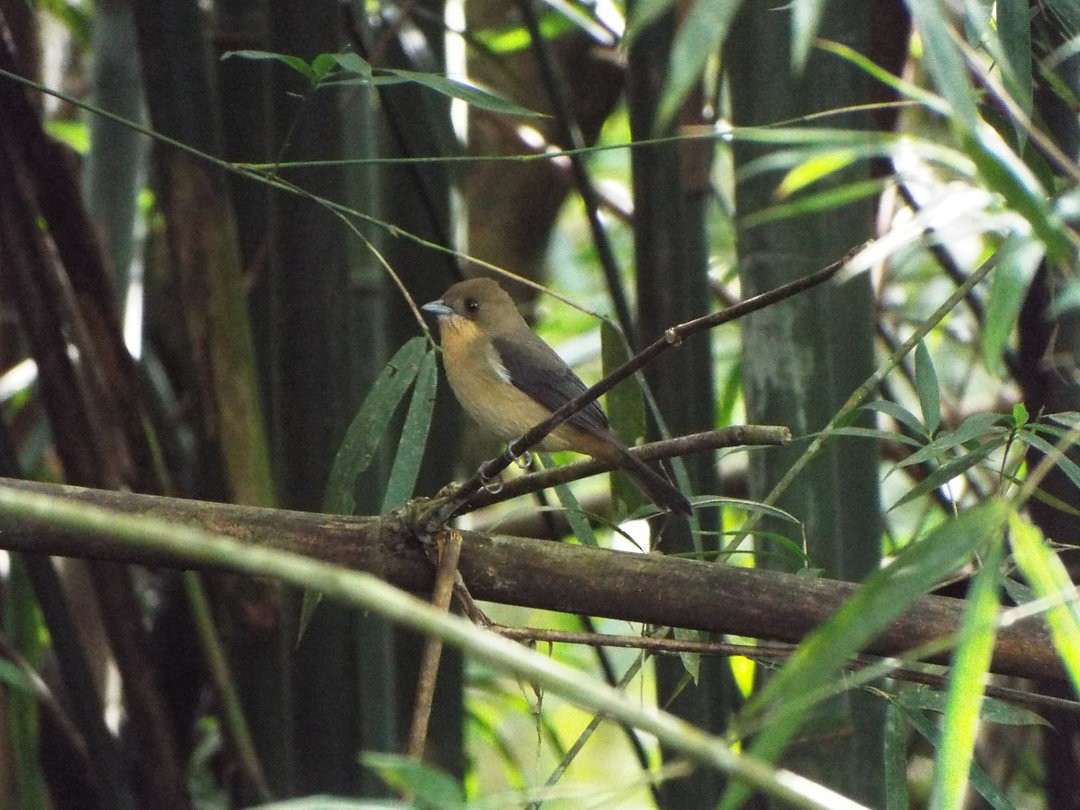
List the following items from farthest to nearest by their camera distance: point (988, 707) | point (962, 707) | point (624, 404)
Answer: point (624, 404), point (988, 707), point (962, 707)

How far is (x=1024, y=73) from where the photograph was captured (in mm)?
1699

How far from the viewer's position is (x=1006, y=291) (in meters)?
1.29

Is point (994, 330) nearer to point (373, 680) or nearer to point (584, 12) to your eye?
point (373, 680)

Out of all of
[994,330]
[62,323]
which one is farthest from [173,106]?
[994,330]

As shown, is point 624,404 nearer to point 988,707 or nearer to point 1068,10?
point 988,707

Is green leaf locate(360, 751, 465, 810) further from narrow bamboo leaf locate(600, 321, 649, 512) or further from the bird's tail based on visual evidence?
narrow bamboo leaf locate(600, 321, 649, 512)

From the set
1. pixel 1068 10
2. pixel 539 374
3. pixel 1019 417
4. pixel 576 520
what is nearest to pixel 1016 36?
pixel 1068 10

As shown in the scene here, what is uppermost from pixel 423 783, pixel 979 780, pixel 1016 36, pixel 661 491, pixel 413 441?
pixel 1016 36

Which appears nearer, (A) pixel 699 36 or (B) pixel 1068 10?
(A) pixel 699 36

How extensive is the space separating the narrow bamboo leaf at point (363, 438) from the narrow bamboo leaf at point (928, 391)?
79cm

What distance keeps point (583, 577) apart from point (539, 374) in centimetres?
179

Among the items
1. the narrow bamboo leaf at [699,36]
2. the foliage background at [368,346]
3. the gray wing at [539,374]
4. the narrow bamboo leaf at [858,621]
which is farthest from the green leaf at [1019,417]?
the gray wing at [539,374]

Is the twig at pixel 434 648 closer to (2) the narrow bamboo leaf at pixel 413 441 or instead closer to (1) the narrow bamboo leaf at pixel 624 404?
(2) the narrow bamboo leaf at pixel 413 441

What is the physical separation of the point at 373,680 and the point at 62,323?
0.93 metres
